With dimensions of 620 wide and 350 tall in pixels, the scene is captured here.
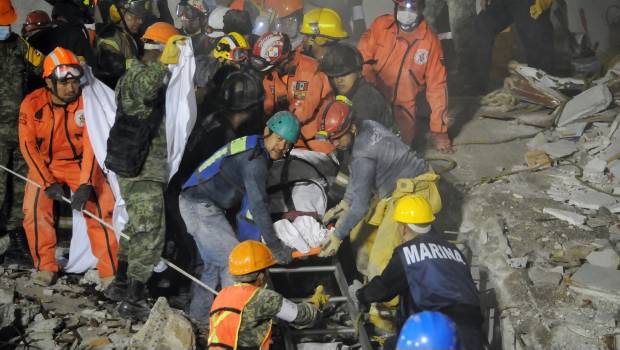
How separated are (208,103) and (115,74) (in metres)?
1.30

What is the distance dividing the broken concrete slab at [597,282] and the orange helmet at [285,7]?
5978 mm

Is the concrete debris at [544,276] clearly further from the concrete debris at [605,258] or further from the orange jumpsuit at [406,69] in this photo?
the orange jumpsuit at [406,69]

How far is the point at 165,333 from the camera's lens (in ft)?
16.6

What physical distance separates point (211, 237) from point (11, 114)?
259cm

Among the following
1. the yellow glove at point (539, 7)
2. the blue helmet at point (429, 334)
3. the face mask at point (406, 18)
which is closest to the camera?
the blue helmet at point (429, 334)

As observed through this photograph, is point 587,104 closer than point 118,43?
No

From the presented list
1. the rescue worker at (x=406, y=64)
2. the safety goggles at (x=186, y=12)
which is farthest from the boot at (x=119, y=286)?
the safety goggles at (x=186, y=12)

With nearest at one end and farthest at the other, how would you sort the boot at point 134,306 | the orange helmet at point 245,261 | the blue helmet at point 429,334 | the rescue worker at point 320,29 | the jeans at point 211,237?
the blue helmet at point 429,334
the orange helmet at point 245,261
the jeans at point 211,237
the boot at point 134,306
the rescue worker at point 320,29

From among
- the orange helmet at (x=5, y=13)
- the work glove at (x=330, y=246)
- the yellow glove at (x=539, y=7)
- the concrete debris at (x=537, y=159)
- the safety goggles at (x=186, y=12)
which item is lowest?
the concrete debris at (x=537, y=159)

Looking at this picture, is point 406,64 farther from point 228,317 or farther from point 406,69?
point 228,317

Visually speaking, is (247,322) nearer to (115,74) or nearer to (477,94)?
(115,74)

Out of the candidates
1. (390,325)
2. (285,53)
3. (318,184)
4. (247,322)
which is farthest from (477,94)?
(247,322)

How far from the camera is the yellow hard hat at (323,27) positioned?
8203 mm

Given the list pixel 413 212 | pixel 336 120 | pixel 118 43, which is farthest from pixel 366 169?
pixel 118 43
